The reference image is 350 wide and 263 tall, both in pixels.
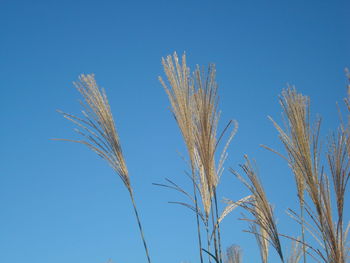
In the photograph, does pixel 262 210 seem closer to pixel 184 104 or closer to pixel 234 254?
pixel 184 104

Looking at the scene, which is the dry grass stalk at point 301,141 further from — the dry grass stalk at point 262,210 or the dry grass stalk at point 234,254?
the dry grass stalk at point 234,254

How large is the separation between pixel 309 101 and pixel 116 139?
5.05 ft

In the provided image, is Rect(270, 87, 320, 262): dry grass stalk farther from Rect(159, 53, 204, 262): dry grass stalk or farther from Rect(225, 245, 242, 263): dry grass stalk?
Rect(225, 245, 242, 263): dry grass stalk

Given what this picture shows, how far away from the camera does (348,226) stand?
3.80 m

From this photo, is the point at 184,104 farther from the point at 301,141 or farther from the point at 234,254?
the point at 234,254

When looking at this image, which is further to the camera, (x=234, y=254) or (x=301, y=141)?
(x=234, y=254)

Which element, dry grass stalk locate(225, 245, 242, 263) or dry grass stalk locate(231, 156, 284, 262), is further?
dry grass stalk locate(225, 245, 242, 263)

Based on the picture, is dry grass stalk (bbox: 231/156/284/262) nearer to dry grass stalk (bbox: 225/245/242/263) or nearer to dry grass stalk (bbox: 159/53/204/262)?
dry grass stalk (bbox: 159/53/204/262)

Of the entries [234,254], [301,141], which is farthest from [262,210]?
[234,254]

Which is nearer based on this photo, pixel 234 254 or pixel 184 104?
pixel 184 104

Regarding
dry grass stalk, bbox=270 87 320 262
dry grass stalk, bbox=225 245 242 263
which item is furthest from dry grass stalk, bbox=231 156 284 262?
dry grass stalk, bbox=225 245 242 263

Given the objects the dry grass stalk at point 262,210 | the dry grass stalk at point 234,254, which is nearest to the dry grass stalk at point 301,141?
the dry grass stalk at point 262,210

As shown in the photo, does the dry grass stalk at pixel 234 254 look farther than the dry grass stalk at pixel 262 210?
Yes

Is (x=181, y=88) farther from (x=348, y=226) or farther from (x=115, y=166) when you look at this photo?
(x=348, y=226)
